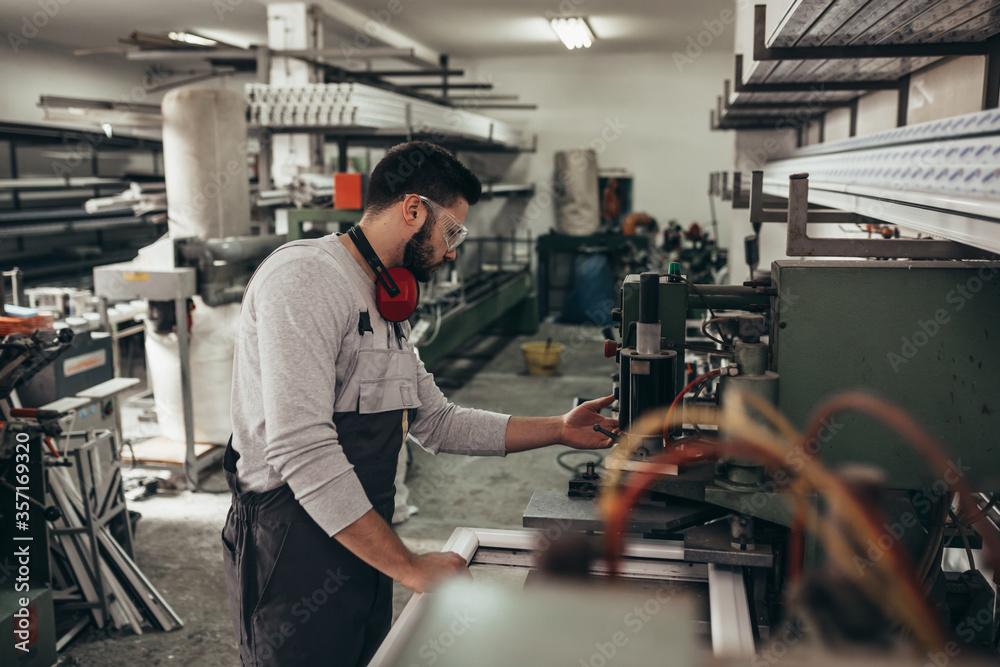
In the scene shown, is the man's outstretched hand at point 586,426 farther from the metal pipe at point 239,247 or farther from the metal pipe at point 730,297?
Answer: the metal pipe at point 239,247

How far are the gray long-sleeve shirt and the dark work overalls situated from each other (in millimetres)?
29

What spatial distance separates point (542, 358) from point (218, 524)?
10.2 feet

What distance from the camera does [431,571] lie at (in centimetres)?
116

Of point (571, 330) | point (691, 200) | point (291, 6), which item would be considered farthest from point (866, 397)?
point (691, 200)

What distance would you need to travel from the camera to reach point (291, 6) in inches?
211

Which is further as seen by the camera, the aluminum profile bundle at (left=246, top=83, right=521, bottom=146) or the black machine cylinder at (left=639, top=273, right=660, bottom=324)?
the aluminum profile bundle at (left=246, top=83, right=521, bottom=146)

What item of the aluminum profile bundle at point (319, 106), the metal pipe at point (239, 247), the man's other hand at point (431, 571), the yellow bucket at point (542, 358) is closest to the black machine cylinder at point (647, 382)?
the man's other hand at point (431, 571)

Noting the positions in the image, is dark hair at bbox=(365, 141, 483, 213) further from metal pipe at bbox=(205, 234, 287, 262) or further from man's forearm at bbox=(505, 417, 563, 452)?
metal pipe at bbox=(205, 234, 287, 262)

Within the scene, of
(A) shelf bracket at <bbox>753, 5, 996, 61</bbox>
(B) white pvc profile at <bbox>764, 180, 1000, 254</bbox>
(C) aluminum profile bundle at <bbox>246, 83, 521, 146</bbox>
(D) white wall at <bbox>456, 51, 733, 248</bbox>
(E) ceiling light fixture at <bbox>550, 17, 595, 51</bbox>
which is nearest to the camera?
(B) white pvc profile at <bbox>764, 180, 1000, 254</bbox>

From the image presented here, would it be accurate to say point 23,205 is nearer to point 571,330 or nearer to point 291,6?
point 291,6

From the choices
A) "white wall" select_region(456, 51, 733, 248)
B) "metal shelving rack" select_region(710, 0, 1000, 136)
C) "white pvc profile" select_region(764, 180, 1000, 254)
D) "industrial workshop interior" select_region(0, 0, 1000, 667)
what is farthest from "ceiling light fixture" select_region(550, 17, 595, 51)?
"white pvc profile" select_region(764, 180, 1000, 254)

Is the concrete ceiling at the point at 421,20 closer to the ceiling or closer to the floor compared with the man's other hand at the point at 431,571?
closer to the ceiling

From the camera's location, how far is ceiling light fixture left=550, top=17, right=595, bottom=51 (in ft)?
21.6

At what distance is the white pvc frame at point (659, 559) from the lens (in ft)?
3.33
